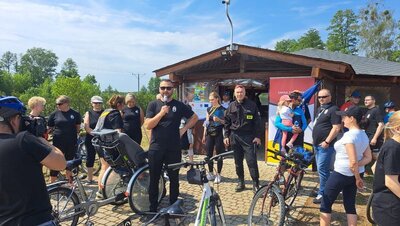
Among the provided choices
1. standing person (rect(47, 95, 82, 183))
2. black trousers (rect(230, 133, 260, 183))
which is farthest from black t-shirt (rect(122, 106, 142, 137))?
black trousers (rect(230, 133, 260, 183))

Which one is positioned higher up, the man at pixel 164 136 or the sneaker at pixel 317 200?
the man at pixel 164 136

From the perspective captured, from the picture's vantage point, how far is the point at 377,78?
32.7 feet

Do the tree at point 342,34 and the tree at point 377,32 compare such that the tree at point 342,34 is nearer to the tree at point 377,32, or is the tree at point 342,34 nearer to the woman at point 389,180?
the tree at point 377,32

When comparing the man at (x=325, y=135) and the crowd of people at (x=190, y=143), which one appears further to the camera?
the man at (x=325, y=135)

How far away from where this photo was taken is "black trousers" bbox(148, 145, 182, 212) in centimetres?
414

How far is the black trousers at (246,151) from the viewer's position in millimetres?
5238

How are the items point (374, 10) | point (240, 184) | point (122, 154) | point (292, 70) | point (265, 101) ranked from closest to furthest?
1. point (122, 154)
2. point (240, 184)
3. point (292, 70)
4. point (265, 101)
5. point (374, 10)

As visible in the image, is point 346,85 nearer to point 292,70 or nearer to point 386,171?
point 292,70

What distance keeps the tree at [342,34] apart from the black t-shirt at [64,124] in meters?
41.1

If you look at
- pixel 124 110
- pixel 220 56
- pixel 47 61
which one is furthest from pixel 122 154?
pixel 47 61

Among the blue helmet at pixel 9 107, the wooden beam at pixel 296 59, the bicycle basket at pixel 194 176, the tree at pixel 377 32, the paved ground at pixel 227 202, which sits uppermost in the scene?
the tree at pixel 377 32

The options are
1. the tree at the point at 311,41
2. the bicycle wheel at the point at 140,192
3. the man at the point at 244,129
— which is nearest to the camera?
the bicycle wheel at the point at 140,192

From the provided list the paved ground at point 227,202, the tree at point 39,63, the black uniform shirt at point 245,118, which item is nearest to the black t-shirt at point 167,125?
the paved ground at point 227,202

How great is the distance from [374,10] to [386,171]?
37600 mm
